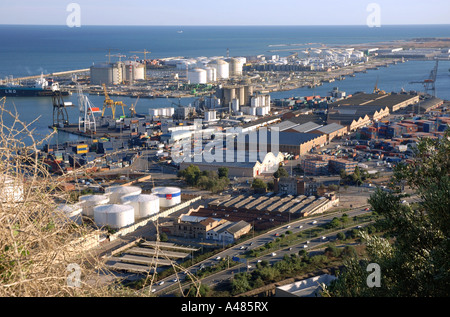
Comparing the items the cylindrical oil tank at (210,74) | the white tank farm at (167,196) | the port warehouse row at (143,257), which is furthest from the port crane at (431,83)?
the port warehouse row at (143,257)

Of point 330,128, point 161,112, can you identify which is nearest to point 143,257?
point 330,128

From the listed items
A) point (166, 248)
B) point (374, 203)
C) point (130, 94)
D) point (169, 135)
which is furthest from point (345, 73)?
point (374, 203)

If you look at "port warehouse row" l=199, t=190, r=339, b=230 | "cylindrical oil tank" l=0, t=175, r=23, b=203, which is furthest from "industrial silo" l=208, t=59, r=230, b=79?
"cylindrical oil tank" l=0, t=175, r=23, b=203

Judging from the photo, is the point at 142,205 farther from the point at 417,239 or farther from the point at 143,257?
the point at 417,239

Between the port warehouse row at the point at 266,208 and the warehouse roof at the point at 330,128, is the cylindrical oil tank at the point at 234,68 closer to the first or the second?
the warehouse roof at the point at 330,128

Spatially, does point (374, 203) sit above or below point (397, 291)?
above

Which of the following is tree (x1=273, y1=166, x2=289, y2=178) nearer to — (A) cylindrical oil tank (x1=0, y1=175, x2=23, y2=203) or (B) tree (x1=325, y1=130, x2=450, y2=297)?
(B) tree (x1=325, y1=130, x2=450, y2=297)
